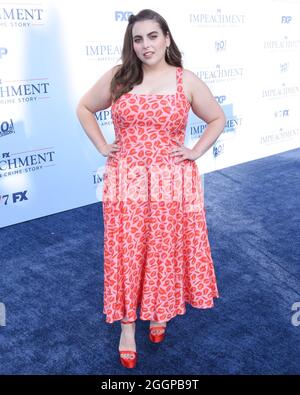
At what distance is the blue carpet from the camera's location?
2.15 m

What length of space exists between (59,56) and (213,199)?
6.27ft

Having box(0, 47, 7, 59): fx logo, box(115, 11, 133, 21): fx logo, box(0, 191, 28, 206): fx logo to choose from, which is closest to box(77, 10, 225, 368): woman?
box(0, 47, 7, 59): fx logo

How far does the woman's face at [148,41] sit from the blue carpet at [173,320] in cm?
140

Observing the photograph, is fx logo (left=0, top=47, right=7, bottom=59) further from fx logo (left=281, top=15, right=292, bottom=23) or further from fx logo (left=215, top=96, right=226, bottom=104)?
fx logo (left=281, top=15, right=292, bottom=23)

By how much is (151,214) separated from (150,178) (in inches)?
6.4

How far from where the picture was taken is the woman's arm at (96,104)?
1967 mm

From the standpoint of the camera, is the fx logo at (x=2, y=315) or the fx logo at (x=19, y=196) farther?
the fx logo at (x=19, y=196)

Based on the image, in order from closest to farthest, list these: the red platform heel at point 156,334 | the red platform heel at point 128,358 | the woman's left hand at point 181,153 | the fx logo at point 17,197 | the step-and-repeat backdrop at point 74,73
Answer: the woman's left hand at point 181,153 → the red platform heel at point 128,358 → the red platform heel at point 156,334 → the step-and-repeat backdrop at point 74,73 → the fx logo at point 17,197

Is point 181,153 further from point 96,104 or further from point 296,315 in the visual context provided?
point 296,315

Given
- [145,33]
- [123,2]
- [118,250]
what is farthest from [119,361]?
[123,2]

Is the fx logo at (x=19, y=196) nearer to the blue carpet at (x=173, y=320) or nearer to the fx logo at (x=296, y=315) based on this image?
the blue carpet at (x=173, y=320)

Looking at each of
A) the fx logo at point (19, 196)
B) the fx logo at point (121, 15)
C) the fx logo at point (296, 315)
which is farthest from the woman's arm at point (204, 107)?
the fx logo at point (121, 15)

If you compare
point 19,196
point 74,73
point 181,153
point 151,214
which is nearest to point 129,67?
point 181,153

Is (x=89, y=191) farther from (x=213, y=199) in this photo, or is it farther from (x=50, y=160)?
(x=213, y=199)
